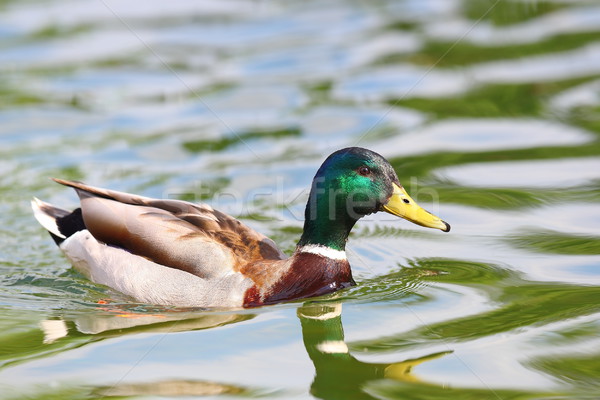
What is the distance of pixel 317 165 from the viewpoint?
1010 centimetres

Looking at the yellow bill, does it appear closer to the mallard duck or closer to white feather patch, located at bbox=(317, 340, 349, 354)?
the mallard duck

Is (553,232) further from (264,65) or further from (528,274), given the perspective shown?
(264,65)

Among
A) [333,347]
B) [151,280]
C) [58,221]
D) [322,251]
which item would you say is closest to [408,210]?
[322,251]

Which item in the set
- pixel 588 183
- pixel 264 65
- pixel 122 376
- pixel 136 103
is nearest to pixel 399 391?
pixel 122 376

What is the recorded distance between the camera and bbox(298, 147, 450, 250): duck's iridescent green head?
22.3ft

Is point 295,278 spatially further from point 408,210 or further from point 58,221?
point 58,221

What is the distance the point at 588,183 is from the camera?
9.03 meters

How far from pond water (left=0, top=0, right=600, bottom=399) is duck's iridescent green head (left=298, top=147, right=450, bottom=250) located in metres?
0.62

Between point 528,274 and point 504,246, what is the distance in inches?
26.1

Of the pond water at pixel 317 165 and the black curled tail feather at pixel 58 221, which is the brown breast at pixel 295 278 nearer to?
the pond water at pixel 317 165

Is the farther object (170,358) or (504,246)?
(504,246)

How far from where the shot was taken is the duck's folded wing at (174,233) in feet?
22.7

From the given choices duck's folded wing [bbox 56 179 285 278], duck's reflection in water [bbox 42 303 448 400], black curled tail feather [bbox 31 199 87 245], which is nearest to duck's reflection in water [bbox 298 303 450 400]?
duck's reflection in water [bbox 42 303 448 400]

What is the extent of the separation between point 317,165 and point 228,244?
10.5 feet
